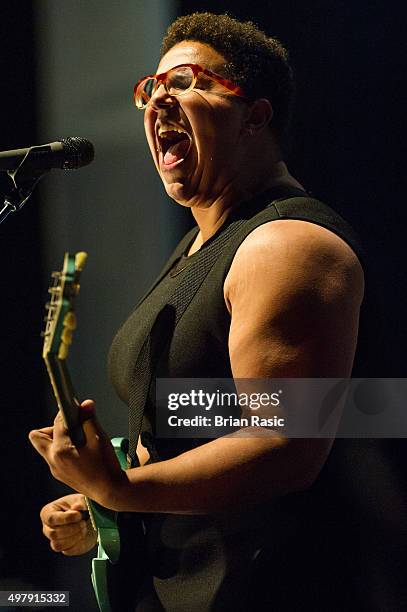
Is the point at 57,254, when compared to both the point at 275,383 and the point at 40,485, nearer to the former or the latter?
the point at 40,485

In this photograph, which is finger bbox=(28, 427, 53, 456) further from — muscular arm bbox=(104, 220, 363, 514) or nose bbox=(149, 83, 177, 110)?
nose bbox=(149, 83, 177, 110)

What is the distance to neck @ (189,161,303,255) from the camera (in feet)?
4.56

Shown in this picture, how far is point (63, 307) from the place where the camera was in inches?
41.9

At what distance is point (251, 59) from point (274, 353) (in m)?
0.56

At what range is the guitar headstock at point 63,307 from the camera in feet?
3.47

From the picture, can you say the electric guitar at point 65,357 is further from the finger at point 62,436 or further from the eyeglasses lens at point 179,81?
the eyeglasses lens at point 179,81

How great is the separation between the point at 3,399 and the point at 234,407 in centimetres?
123

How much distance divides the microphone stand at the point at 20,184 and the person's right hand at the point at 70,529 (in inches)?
20.3

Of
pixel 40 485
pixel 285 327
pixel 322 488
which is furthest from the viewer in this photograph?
pixel 40 485

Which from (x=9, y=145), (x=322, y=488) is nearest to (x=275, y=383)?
(x=322, y=488)

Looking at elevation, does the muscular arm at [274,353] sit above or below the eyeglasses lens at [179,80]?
below

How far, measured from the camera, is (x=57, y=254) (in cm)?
237

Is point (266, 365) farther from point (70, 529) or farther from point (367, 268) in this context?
point (70, 529)

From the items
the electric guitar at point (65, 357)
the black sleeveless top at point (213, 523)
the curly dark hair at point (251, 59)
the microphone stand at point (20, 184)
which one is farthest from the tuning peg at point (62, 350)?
the curly dark hair at point (251, 59)
